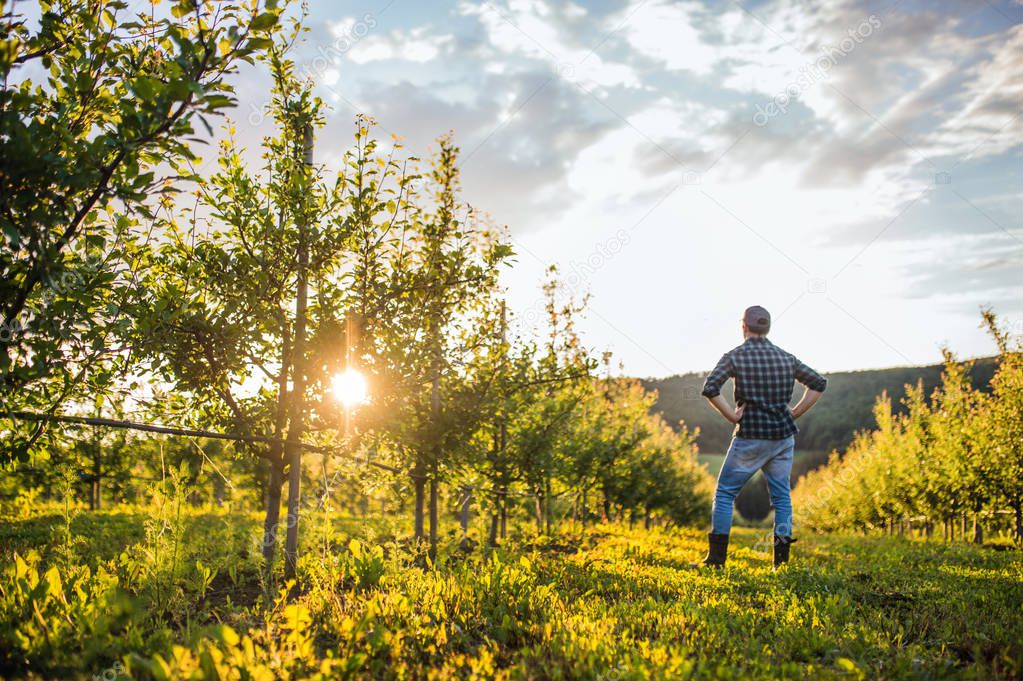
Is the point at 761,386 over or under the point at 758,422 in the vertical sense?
over

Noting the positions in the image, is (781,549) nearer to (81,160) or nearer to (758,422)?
(758,422)

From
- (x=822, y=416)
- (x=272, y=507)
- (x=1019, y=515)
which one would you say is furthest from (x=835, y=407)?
(x=272, y=507)

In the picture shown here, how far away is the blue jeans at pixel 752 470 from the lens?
5.78 metres

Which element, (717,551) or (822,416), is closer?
(717,551)

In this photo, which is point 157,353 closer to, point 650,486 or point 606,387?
point 606,387

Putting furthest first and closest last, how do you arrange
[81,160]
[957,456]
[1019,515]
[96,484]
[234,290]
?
[96,484] → [957,456] → [1019,515] → [234,290] → [81,160]

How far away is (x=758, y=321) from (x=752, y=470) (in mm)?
1619

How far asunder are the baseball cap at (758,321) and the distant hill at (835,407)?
285 feet

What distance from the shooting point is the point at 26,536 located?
307 inches

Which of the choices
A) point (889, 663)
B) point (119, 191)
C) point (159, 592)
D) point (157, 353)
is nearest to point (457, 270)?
point (157, 353)

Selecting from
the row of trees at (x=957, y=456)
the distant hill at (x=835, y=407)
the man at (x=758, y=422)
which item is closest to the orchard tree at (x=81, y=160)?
the man at (x=758, y=422)

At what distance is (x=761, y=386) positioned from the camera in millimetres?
5797

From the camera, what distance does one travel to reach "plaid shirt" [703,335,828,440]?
18.9ft

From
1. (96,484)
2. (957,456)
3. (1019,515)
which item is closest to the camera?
(1019,515)
